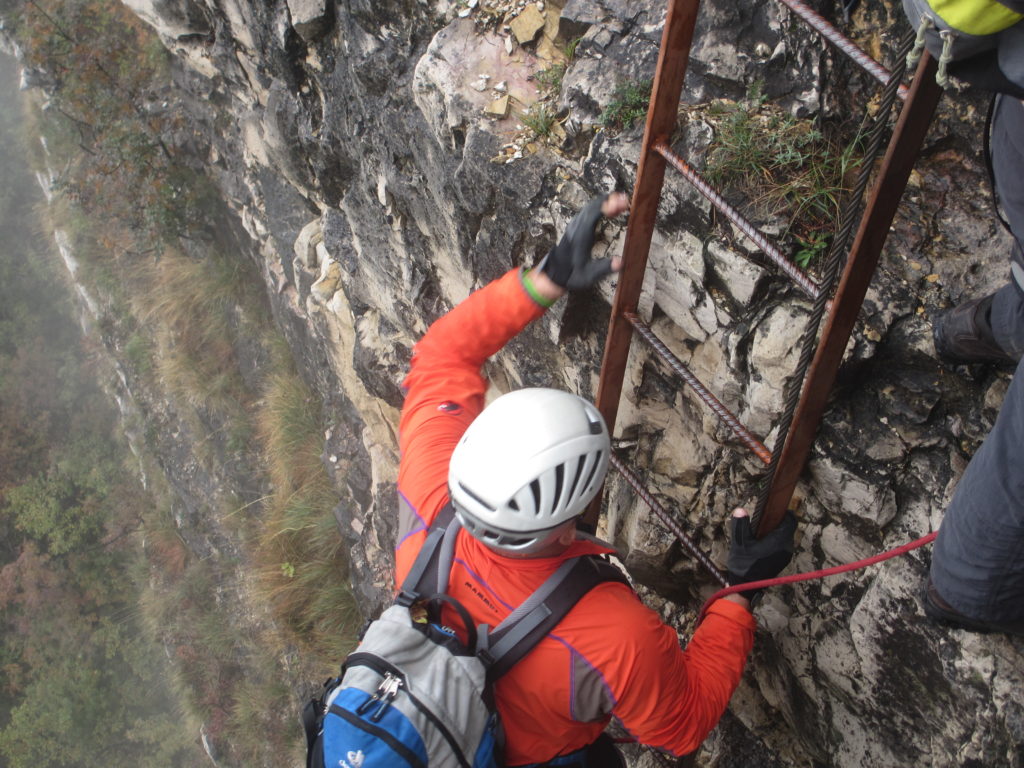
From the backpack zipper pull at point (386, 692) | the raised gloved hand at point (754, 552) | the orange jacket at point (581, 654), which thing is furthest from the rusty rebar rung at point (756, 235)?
the backpack zipper pull at point (386, 692)

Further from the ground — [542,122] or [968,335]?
[542,122]

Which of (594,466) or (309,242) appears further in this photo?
(309,242)

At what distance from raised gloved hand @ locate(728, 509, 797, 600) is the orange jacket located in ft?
0.57

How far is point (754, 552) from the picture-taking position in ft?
9.50

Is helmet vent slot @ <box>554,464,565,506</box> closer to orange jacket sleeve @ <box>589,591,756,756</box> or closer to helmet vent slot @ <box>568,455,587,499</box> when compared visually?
helmet vent slot @ <box>568,455,587,499</box>

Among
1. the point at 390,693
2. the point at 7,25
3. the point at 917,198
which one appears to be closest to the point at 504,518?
the point at 390,693

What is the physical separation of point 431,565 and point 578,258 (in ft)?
4.27

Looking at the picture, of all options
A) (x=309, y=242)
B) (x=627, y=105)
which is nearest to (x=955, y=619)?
(x=627, y=105)

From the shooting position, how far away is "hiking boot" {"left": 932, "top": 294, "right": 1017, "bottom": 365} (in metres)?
2.31

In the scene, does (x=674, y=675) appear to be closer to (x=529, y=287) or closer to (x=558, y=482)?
(x=558, y=482)

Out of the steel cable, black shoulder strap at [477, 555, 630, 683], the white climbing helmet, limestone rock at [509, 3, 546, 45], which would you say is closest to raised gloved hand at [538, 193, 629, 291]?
the white climbing helmet

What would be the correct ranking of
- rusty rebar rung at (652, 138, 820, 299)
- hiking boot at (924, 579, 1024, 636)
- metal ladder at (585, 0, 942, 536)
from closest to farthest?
metal ladder at (585, 0, 942, 536)
hiking boot at (924, 579, 1024, 636)
rusty rebar rung at (652, 138, 820, 299)

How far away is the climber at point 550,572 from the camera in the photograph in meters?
2.32

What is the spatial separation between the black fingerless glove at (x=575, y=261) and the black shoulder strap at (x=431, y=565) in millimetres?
1037
